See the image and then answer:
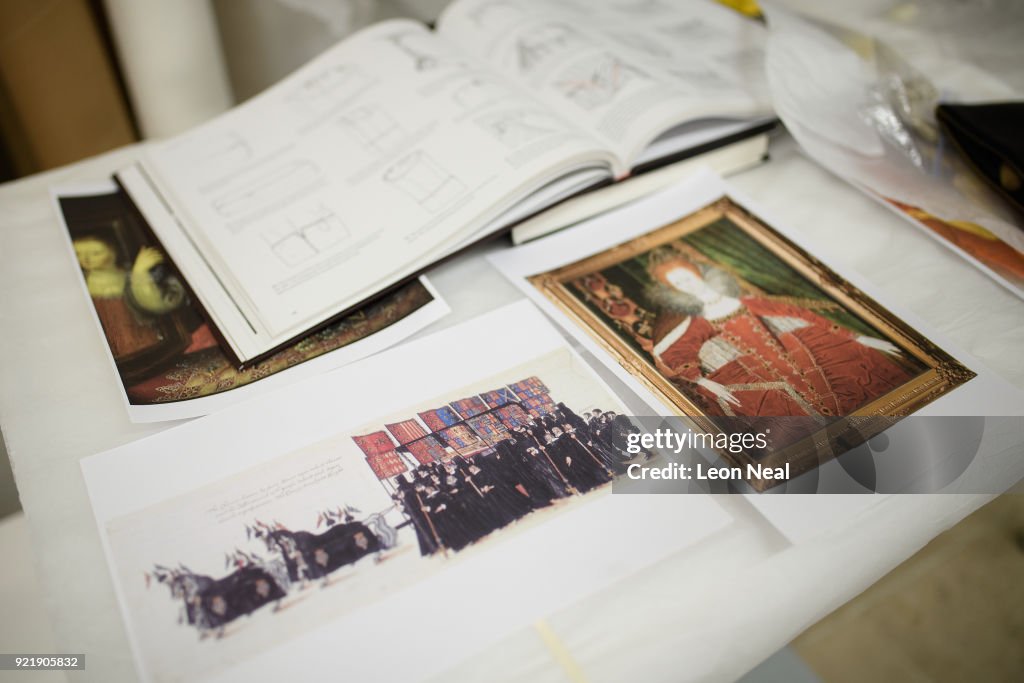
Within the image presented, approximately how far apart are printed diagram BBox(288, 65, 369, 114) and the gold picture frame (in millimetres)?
287

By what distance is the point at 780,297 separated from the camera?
56 cm

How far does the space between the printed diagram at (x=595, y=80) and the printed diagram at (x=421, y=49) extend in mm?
123

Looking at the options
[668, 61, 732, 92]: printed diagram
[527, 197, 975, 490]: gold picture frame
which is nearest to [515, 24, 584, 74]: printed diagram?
[668, 61, 732, 92]: printed diagram

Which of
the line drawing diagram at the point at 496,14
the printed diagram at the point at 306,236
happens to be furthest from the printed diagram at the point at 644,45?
the printed diagram at the point at 306,236

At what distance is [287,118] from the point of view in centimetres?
68

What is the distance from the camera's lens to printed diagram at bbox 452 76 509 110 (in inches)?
25.5

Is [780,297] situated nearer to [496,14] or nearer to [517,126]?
[517,126]

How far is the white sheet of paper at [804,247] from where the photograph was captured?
42 centimetres

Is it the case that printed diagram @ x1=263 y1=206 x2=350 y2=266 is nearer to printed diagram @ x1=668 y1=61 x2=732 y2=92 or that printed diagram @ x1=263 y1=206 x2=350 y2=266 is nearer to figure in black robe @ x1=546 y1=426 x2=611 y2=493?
figure in black robe @ x1=546 y1=426 x2=611 y2=493

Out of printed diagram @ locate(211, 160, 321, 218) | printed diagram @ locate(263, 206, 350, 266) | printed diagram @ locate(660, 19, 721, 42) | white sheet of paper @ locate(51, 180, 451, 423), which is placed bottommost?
white sheet of paper @ locate(51, 180, 451, 423)

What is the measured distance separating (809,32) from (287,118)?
22.6 inches

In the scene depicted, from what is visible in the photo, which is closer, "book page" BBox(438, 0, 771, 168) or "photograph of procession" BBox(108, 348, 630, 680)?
"photograph of procession" BBox(108, 348, 630, 680)

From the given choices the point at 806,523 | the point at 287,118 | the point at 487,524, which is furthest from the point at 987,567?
the point at 287,118

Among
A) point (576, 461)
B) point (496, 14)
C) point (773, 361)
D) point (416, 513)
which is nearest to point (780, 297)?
point (773, 361)
